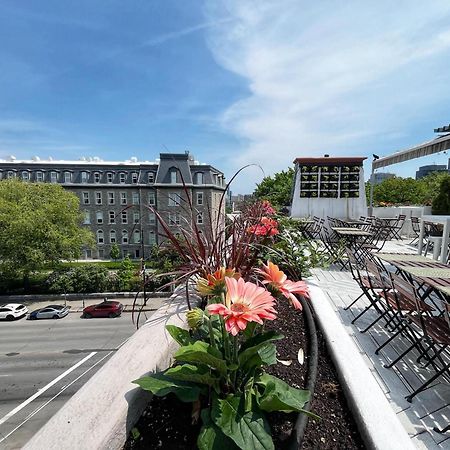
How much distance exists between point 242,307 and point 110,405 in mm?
638

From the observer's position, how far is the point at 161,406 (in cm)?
119

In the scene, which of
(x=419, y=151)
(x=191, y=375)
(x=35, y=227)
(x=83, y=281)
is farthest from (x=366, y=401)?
(x=35, y=227)

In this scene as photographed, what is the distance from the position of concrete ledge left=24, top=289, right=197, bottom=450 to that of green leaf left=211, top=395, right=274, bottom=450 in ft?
1.12

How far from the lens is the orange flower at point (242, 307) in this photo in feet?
2.71

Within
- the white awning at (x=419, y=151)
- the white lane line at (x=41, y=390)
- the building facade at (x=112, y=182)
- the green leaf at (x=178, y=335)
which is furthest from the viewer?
the building facade at (x=112, y=182)

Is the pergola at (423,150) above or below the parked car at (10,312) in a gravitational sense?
above

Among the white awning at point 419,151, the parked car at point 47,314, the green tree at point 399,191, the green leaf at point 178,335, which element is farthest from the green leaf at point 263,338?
the green tree at point 399,191

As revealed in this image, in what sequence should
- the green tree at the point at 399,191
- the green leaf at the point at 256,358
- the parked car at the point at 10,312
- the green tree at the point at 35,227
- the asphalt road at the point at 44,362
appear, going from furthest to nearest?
1. the green tree at the point at 399,191
2. the green tree at the point at 35,227
3. the parked car at the point at 10,312
4. the asphalt road at the point at 44,362
5. the green leaf at the point at 256,358

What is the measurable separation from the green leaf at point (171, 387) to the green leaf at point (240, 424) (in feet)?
0.31

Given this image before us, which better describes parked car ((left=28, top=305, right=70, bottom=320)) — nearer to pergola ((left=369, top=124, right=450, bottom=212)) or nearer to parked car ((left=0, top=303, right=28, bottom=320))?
parked car ((left=0, top=303, right=28, bottom=320))

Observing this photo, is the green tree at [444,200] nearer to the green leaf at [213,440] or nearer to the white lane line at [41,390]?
the green leaf at [213,440]

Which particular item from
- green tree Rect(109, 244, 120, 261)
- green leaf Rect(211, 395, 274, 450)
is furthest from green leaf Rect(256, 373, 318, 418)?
green tree Rect(109, 244, 120, 261)

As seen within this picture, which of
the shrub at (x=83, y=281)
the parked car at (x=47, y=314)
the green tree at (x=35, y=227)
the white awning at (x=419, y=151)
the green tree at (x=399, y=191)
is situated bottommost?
the parked car at (x=47, y=314)

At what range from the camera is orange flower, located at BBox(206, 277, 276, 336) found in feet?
2.71
